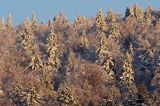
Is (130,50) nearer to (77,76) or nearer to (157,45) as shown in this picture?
(157,45)

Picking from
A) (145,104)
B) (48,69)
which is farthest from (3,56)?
(145,104)

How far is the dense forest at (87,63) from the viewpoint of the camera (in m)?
113

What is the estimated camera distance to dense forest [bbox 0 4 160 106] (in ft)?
370

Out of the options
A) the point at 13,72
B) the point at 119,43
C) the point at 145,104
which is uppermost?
the point at 119,43

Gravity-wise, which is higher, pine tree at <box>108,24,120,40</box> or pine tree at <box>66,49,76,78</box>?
pine tree at <box>108,24,120,40</box>

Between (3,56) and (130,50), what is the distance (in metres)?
32.4

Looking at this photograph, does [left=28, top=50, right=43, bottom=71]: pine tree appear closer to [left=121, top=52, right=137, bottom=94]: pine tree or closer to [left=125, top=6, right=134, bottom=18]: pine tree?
[left=121, top=52, right=137, bottom=94]: pine tree

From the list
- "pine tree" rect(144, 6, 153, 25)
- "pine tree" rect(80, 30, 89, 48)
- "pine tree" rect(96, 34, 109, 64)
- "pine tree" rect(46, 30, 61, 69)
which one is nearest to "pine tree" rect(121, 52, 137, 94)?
"pine tree" rect(96, 34, 109, 64)

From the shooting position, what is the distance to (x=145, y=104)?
89625mm

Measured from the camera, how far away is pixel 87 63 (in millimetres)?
135000

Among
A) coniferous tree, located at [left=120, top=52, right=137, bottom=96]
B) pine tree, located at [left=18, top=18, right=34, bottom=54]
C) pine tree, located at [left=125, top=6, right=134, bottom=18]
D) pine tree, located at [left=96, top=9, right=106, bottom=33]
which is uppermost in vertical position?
pine tree, located at [left=125, top=6, right=134, bottom=18]

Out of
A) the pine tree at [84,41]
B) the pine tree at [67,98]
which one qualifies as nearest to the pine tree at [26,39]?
the pine tree at [84,41]

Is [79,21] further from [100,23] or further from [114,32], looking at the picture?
[114,32]

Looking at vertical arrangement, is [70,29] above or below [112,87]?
above
